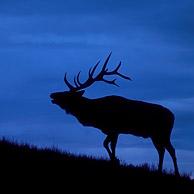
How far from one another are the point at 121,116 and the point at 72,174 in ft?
20.1

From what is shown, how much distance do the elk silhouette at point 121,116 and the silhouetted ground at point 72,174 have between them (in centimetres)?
337

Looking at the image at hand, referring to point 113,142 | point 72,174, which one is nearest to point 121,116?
point 113,142

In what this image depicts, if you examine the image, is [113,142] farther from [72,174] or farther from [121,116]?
[72,174]

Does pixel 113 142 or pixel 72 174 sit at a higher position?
pixel 113 142

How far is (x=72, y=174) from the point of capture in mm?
11898

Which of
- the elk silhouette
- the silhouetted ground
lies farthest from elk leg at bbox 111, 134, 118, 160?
the silhouetted ground

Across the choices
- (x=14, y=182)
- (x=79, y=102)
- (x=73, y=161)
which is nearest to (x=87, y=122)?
(x=79, y=102)

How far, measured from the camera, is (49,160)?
41.9 ft

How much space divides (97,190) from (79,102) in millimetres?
7474

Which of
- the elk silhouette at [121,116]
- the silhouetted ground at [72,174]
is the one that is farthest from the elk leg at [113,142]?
the silhouetted ground at [72,174]

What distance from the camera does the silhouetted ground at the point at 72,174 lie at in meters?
11.0

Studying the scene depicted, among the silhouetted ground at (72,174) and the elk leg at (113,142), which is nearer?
the silhouetted ground at (72,174)

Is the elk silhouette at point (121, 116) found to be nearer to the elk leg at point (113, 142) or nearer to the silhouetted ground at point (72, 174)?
the elk leg at point (113, 142)

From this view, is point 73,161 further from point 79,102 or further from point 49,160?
point 79,102
